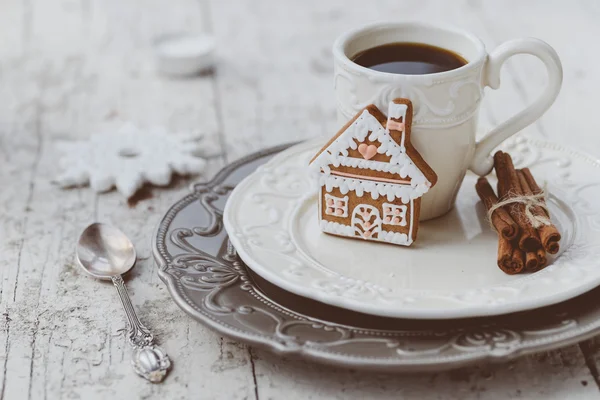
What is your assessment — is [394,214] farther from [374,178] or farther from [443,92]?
[443,92]

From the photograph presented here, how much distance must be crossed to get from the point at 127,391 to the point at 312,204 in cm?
36

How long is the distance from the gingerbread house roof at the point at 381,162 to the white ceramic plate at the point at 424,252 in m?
0.08

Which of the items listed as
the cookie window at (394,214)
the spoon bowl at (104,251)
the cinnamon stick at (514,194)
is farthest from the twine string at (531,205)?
the spoon bowl at (104,251)

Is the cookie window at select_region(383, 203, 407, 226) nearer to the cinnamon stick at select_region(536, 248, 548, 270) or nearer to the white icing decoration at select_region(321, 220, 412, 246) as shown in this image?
the white icing decoration at select_region(321, 220, 412, 246)

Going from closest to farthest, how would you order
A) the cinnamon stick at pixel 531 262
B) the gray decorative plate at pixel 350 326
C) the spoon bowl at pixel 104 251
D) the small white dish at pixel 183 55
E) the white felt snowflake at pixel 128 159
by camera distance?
the gray decorative plate at pixel 350 326 < the cinnamon stick at pixel 531 262 < the spoon bowl at pixel 104 251 < the white felt snowflake at pixel 128 159 < the small white dish at pixel 183 55

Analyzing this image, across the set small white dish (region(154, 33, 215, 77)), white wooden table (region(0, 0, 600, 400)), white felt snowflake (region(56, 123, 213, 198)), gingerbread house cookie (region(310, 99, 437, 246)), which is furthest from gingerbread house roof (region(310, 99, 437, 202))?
small white dish (region(154, 33, 215, 77))

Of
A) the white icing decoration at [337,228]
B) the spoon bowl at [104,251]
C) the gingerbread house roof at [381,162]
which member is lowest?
the spoon bowl at [104,251]

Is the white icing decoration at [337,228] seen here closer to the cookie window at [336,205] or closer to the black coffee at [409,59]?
the cookie window at [336,205]

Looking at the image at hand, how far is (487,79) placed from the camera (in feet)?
3.13

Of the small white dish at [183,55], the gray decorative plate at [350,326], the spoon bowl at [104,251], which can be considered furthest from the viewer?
the small white dish at [183,55]

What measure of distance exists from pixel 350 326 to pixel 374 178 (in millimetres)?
201

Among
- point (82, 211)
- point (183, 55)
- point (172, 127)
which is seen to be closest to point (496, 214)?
point (82, 211)

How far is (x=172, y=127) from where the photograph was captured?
149 cm

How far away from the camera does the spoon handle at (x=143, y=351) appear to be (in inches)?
33.6
